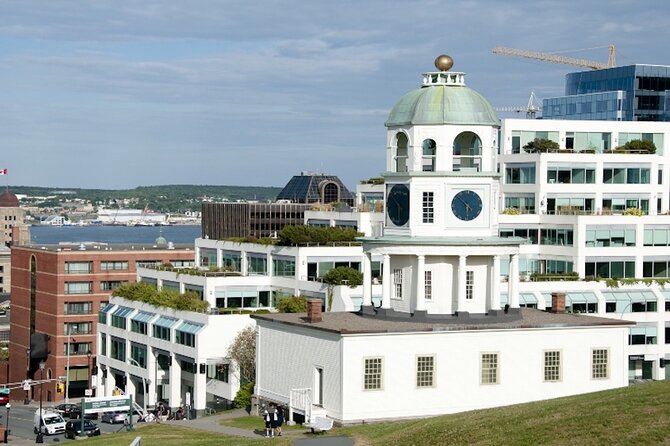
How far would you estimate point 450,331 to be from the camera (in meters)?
65.5

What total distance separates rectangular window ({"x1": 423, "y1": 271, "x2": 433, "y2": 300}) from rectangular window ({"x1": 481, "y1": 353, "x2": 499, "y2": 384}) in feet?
14.0

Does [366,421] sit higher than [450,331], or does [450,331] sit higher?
[450,331]

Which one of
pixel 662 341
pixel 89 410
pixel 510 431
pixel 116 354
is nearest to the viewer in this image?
pixel 510 431

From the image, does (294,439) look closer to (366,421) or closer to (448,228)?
(366,421)

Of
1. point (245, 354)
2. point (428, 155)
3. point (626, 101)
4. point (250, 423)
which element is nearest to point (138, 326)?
point (245, 354)

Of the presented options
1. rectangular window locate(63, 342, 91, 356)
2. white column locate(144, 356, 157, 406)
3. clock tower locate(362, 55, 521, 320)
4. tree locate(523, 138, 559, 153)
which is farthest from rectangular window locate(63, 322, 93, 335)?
clock tower locate(362, 55, 521, 320)

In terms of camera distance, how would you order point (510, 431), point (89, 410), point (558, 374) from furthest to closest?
point (89, 410) < point (558, 374) < point (510, 431)

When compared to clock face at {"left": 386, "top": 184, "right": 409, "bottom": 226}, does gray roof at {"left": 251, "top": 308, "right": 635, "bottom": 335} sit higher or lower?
lower

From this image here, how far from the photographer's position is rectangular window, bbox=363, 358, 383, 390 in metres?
64.0

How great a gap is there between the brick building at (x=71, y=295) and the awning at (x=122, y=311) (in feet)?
117

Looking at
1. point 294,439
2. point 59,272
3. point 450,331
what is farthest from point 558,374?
point 59,272

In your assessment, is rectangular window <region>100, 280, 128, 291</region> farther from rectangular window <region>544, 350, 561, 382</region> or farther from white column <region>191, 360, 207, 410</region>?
rectangular window <region>544, 350, 561, 382</region>

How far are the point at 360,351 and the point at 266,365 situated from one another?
8879mm

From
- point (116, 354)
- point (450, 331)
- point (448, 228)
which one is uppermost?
point (448, 228)
